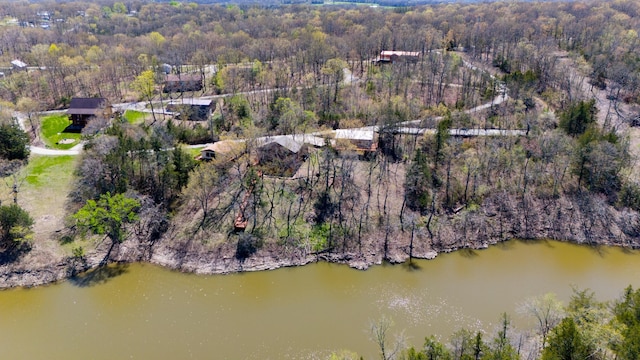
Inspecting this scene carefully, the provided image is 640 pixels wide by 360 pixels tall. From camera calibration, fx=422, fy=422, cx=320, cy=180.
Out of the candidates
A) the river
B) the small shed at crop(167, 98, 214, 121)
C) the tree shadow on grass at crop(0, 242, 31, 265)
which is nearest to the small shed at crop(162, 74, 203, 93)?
the small shed at crop(167, 98, 214, 121)

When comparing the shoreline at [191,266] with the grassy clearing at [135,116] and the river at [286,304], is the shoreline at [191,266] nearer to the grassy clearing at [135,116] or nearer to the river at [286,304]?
the river at [286,304]

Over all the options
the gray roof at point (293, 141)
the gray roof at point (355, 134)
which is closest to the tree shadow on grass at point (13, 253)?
the gray roof at point (293, 141)

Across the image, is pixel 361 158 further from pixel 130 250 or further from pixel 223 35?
pixel 223 35

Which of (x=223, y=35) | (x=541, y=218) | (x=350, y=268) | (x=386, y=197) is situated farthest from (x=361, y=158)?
(x=223, y=35)

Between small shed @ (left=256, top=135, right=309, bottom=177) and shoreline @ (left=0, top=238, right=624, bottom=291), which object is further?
small shed @ (left=256, top=135, right=309, bottom=177)

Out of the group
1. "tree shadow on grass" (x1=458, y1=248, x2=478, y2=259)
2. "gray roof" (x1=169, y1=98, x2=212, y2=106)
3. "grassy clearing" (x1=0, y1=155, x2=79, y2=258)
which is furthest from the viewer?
"gray roof" (x1=169, y1=98, x2=212, y2=106)

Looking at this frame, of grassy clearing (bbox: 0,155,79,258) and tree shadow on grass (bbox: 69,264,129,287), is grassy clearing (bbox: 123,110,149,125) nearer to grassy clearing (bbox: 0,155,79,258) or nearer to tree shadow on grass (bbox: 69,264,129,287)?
grassy clearing (bbox: 0,155,79,258)
